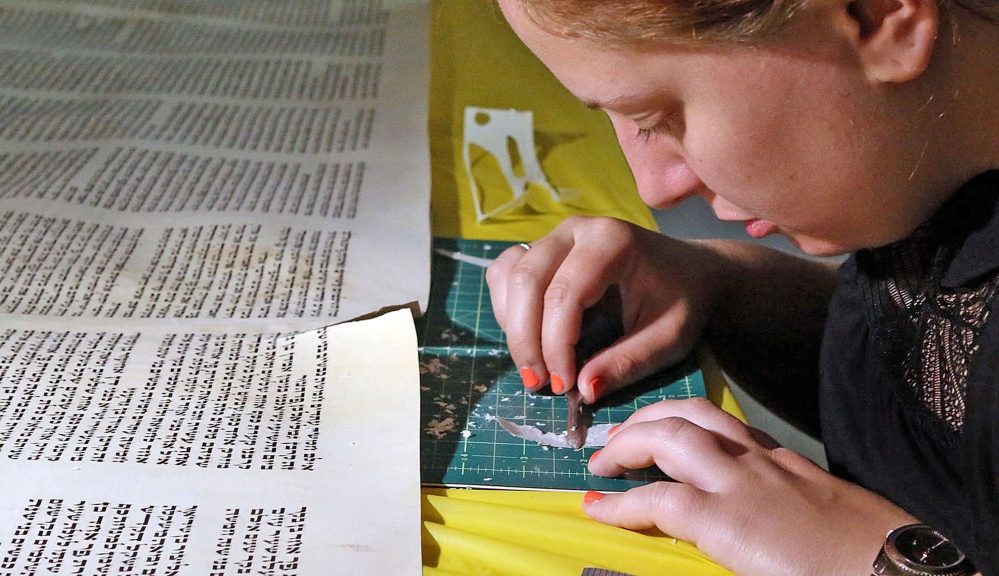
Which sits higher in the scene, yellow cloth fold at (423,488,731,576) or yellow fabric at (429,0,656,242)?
yellow cloth fold at (423,488,731,576)

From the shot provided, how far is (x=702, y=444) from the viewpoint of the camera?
1.51 feet

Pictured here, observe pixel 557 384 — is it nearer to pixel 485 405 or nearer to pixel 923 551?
pixel 485 405

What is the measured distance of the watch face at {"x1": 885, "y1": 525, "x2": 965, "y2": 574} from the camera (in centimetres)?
41

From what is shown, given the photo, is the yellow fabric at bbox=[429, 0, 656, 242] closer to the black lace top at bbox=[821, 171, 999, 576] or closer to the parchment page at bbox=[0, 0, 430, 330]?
the parchment page at bbox=[0, 0, 430, 330]

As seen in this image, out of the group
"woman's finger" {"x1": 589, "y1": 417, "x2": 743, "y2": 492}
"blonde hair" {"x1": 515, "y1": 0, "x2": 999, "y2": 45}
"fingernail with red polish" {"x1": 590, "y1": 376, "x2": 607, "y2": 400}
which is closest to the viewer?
"blonde hair" {"x1": 515, "y1": 0, "x2": 999, "y2": 45}

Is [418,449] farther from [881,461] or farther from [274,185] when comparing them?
[274,185]

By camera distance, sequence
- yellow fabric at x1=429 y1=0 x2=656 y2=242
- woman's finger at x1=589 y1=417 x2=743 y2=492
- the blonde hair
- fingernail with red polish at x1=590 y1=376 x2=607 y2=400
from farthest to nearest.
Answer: yellow fabric at x1=429 y1=0 x2=656 y2=242, fingernail with red polish at x1=590 y1=376 x2=607 y2=400, woman's finger at x1=589 y1=417 x2=743 y2=492, the blonde hair

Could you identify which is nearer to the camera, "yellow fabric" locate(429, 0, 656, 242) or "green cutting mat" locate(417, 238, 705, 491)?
"green cutting mat" locate(417, 238, 705, 491)

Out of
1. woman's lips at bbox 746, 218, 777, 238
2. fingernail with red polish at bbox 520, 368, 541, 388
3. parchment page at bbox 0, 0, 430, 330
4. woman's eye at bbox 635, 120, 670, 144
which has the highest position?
woman's eye at bbox 635, 120, 670, 144

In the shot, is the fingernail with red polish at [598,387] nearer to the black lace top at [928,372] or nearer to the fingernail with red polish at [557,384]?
the fingernail with red polish at [557,384]

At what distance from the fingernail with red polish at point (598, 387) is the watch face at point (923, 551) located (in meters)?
0.19

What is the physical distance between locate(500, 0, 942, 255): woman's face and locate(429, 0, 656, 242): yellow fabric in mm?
238

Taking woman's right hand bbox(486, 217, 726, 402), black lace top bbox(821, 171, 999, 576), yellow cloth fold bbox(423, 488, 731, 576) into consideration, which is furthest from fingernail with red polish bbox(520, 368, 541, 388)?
black lace top bbox(821, 171, 999, 576)

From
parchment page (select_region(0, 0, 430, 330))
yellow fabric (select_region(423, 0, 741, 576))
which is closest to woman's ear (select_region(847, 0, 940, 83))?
yellow fabric (select_region(423, 0, 741, 576))
